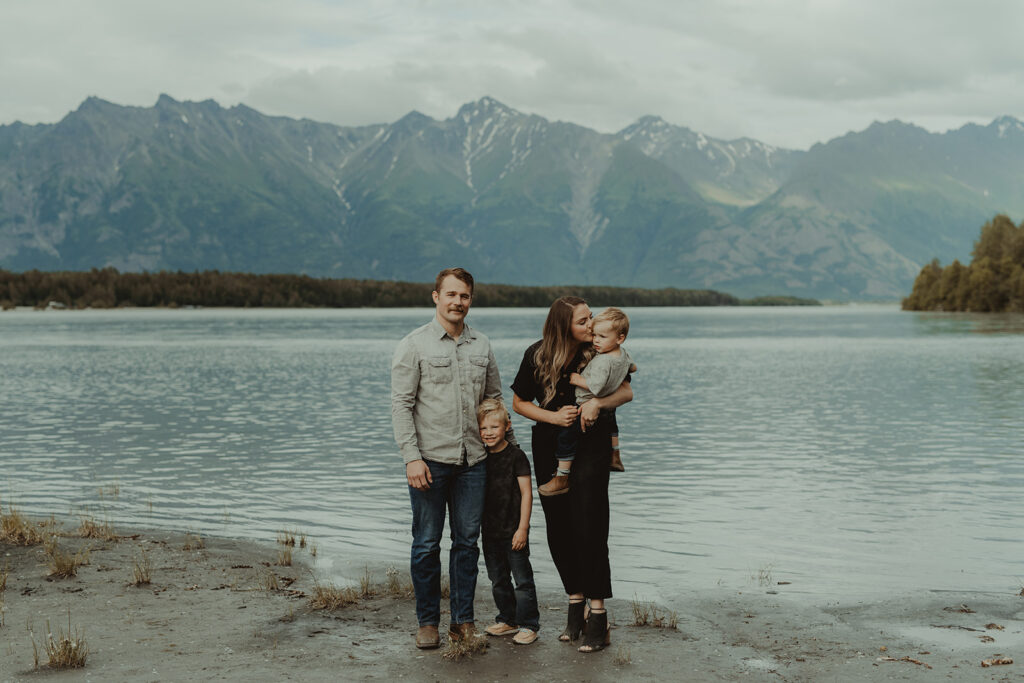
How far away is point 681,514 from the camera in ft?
62.5

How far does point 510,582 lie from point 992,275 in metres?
171

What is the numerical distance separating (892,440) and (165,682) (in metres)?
26.6

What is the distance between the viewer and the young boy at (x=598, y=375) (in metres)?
9.48

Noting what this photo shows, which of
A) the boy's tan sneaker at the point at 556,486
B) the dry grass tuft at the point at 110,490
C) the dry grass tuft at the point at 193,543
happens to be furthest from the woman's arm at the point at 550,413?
the dry grass tuft at the point at 110,490

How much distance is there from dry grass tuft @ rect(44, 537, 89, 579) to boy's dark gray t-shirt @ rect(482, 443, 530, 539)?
6.01 m

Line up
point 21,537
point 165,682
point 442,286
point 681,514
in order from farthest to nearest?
point 681,514 < point 21,537 < point 442,286 < point 165,682

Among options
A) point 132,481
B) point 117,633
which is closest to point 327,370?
point 132,481

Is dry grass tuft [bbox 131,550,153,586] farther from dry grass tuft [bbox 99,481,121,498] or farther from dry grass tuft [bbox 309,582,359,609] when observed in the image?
dry grass tuft [bbox 99,481,121,498]

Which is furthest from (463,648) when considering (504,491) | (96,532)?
(96,532)

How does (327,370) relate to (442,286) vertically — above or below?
below

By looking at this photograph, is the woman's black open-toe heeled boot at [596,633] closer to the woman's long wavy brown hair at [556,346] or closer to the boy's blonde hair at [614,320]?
the woman's long wavy brown hair at [556,346]

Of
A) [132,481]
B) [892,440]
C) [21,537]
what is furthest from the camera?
[892,440]

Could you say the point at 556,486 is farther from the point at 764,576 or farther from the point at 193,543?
the point at 193,543

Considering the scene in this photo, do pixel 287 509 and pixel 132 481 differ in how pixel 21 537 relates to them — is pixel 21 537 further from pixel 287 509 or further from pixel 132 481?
pixel 132 481
